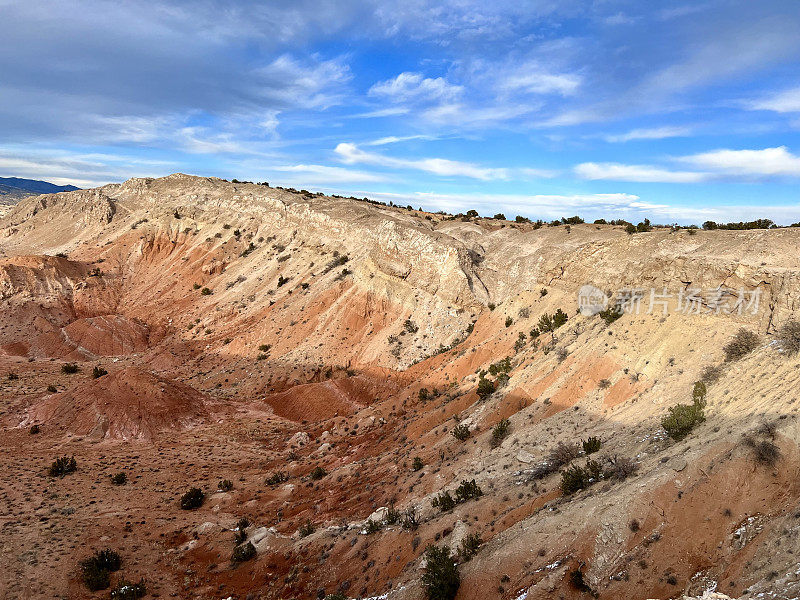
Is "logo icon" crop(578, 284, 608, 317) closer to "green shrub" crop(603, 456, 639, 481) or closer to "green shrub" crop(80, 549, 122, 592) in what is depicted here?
"green shrub" crop(603, 456, 639, 481)

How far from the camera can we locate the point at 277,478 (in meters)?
19.0

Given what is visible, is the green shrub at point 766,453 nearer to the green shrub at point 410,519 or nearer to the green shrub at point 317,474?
the green shrub at point 410,519

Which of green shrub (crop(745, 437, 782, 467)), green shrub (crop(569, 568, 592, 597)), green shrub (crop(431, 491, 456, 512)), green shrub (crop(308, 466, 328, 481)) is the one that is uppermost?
green shrub (crop(745, 437, 782, 467))

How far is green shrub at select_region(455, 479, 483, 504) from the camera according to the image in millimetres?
12301

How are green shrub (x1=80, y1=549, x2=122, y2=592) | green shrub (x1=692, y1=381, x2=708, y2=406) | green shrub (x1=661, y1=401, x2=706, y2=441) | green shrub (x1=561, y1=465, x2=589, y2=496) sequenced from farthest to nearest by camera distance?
green shrub (x1=80, y1=549, x2=122, y2=592), green shrub (x1=692, y1=381, x2=708, y2=406), green shrub (x1=661, y1=401, x2=706, y2=441), green shrub (x1=561, y1=465, x2=589, y2=496)

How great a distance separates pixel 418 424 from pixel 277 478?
Answer: 6.77 meters

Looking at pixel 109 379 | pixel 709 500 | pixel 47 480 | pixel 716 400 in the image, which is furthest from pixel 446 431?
pixel 109 379

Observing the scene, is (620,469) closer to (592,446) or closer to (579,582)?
(592,446)

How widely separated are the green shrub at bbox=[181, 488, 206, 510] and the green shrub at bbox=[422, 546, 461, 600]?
461 inches

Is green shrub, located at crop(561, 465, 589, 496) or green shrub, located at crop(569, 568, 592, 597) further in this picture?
green shrub, located at crop(561, 465, 589, 496)

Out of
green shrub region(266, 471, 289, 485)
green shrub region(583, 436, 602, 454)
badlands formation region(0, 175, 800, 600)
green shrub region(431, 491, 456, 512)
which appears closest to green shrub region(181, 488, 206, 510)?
badlands formation region(0, 175, 800, 600)

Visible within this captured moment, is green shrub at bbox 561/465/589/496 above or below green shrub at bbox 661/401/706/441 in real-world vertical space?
below

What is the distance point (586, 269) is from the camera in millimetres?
22719

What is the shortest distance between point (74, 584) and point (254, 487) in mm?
7319
